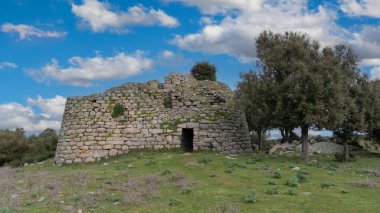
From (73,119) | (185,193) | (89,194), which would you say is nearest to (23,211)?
(89,194)

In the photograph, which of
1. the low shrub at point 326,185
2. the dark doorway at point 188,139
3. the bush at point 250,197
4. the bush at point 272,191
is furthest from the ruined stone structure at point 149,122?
the bush at point 250,197

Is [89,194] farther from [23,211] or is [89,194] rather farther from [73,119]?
[73,119]

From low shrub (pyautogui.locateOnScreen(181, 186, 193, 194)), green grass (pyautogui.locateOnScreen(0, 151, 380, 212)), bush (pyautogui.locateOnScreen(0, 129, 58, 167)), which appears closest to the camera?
green grass (pyautogui.locateOnScreen(0, 151, 380, 212))

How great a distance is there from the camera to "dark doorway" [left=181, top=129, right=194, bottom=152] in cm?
2748

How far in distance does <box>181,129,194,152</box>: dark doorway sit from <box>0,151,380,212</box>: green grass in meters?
6.62

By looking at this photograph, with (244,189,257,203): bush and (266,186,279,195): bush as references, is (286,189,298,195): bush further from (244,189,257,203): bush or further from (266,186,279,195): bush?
(244,189,257,203): bush

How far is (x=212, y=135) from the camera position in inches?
1052

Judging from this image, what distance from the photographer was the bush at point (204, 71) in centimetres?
3362

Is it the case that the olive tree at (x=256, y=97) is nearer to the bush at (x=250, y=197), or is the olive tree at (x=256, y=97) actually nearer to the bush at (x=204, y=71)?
the bush at (x=204, y=71)

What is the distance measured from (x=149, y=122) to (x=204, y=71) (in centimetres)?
890

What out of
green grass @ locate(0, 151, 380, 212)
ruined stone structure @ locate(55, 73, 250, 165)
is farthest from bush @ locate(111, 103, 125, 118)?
green grass @ locate(0, 151, 380, 212)

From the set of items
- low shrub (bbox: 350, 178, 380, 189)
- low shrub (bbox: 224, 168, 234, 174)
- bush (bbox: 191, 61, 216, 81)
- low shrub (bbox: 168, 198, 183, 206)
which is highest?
bush (bbox: 191, 61, 216, 81)

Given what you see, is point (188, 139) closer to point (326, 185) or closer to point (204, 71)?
point (204, 71)

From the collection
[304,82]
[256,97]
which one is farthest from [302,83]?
[256,97]
